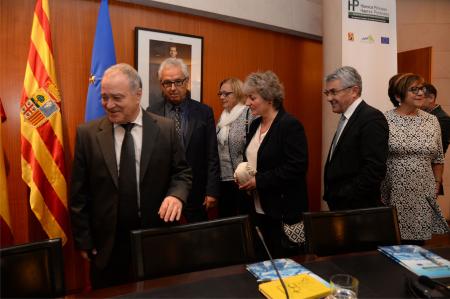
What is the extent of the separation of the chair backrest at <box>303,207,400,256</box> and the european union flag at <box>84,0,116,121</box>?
1667 mm

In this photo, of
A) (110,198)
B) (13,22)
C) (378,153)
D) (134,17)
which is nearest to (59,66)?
(13,22)

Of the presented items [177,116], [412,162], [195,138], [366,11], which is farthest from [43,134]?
[366,11]

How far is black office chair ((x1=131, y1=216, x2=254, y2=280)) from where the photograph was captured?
1.39 m

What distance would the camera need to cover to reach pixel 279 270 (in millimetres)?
1265

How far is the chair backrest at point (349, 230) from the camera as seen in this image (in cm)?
162

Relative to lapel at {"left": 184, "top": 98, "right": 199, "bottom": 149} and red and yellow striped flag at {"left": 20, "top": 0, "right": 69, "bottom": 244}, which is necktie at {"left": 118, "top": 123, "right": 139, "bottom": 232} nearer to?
lapel at {"left": 184, "top": 98, "right": 199, "bottom": 149}

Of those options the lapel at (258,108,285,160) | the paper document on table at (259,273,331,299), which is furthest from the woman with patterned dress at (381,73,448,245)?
the paper document on table at (259,273,331,299)

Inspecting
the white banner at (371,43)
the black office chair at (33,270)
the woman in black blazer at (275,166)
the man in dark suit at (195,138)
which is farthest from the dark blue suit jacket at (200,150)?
the white banner at (371,43)

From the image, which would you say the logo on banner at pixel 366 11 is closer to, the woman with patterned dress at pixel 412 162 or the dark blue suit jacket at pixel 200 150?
the woman with patterned dress at pixel 412 162

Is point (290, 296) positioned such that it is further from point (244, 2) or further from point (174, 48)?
point (244, 2)

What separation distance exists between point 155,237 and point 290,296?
1.91 feet

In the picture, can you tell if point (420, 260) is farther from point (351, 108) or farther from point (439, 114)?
point (439, 114)

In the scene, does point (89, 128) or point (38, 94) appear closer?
point (89, 128)

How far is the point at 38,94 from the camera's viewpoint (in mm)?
2340
